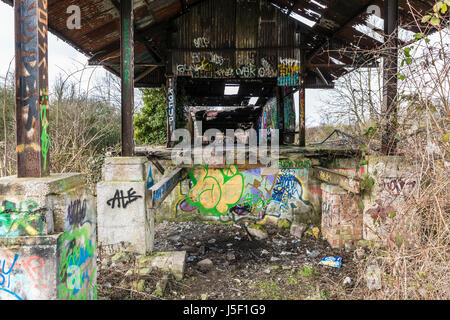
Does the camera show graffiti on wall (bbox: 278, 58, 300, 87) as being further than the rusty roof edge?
Yes

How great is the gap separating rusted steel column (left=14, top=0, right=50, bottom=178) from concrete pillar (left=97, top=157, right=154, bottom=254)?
2.30m

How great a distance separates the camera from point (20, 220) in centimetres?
212

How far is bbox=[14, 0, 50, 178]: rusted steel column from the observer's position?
229 centimetres

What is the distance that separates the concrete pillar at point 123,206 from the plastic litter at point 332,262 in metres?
3.48

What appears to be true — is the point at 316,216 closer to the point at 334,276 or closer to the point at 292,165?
the point at 292,165

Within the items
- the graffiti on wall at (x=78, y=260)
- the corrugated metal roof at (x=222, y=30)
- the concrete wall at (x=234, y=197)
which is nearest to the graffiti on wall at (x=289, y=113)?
the corrugated metal roof at (x=222, y=30)

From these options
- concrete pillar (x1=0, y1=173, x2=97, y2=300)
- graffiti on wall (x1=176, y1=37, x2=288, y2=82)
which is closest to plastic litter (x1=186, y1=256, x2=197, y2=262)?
concrete pillar (x1=0, y1=173, x2=97, y2=300)

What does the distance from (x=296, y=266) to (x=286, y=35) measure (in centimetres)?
752

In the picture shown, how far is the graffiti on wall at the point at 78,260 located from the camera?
86.7 inches

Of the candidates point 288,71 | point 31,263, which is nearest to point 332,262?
point 31,263

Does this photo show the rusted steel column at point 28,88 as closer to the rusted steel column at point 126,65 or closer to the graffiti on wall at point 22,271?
the graffiti on wall at point 22,271

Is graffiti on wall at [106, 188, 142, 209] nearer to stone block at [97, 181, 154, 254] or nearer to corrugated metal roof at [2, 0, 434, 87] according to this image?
stone block at [97, 181, 154, 254]

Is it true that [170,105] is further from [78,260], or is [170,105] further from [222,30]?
[78,260]

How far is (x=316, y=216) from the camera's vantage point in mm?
7633
